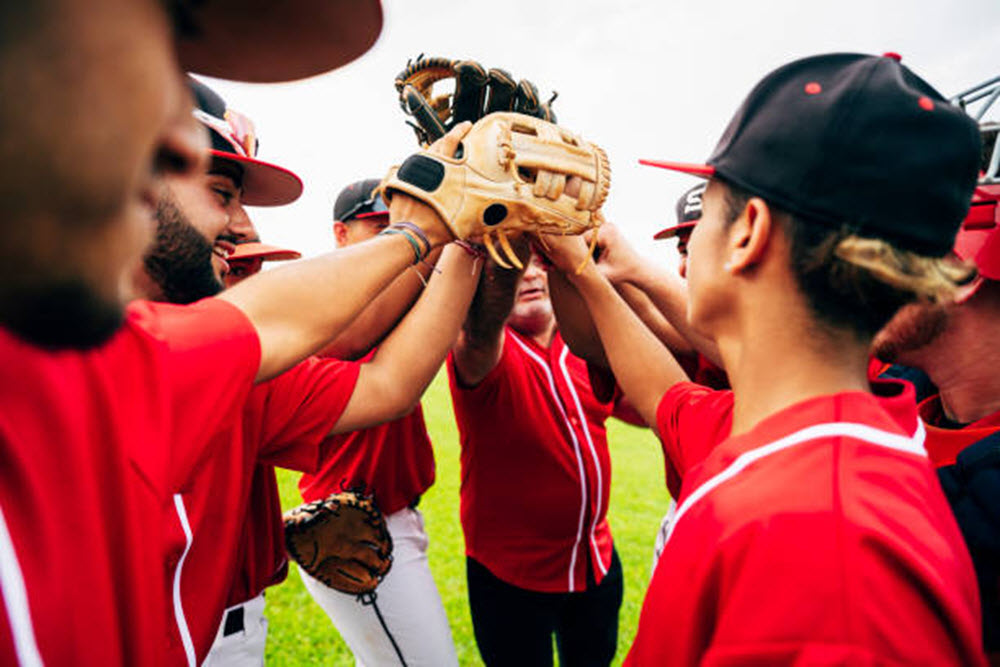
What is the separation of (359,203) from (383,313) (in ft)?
5.50

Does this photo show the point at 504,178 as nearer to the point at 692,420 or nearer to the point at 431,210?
the point at 431,210

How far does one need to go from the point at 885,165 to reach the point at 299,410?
178 centimetres

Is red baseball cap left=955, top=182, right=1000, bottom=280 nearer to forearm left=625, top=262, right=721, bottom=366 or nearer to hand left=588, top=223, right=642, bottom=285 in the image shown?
forearm left=625, top=262, right=721, bottom=366

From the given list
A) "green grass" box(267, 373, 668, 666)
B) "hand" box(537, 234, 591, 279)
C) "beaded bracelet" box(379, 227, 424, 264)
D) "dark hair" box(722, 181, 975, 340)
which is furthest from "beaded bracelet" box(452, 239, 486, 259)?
"green grass" box(267, 373, 668, 666)

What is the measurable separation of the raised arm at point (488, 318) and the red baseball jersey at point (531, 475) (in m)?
0.15

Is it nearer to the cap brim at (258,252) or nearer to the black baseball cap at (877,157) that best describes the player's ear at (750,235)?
the black baseball cap at (877,157)

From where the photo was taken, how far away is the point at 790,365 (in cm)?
117

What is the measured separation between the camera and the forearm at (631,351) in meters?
1.96

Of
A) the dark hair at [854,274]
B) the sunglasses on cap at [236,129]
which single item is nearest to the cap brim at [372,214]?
the sunglasses on cap at [236,129]

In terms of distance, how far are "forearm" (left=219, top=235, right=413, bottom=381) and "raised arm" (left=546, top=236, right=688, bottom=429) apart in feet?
2.59

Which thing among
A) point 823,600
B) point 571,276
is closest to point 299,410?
point 571,276

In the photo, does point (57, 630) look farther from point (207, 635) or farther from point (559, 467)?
point (559, 467)

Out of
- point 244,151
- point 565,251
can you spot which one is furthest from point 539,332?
point 244,151

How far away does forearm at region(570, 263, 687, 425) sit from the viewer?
196 cm
